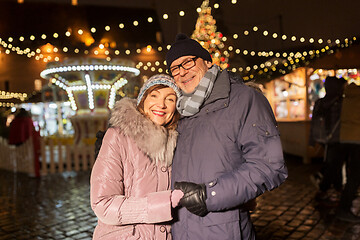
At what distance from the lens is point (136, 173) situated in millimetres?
2027

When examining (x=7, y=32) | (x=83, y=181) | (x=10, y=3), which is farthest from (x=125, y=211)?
(x=10, y=3)

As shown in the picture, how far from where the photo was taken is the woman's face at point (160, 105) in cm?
219

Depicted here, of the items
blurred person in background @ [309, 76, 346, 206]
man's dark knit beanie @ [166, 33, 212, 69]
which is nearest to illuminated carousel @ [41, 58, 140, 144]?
blurred person in background @ [309, 76, 346, 206]

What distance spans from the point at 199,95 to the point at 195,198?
57cm

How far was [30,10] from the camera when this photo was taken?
107ft

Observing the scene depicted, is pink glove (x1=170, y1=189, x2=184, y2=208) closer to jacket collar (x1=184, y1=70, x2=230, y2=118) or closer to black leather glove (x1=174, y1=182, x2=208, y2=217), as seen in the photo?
black leather glove (x1=174, y1=182, x2=208, y2=217)

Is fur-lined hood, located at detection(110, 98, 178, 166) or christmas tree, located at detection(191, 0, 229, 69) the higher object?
christmas tree, located at detection(191, 0, 229, 69)

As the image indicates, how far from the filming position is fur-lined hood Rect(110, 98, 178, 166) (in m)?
2.03

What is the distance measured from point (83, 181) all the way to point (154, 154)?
7.07 m

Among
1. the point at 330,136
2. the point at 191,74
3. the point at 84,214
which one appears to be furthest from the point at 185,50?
the point at 84,214

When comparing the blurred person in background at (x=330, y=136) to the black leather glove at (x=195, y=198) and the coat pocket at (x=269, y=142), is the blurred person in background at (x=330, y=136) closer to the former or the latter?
the coat pocket at (x=269, y=142)

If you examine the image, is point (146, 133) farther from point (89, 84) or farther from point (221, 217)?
point (89, 84)

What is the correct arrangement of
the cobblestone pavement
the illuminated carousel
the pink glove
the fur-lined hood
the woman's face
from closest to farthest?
the pink glove
the fur-lined hood
the woman's face
the cobblestone pavement
the illuminated carousel

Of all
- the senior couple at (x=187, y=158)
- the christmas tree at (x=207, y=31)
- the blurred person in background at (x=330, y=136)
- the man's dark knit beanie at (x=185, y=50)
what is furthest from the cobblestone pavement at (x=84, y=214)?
the christmas tree at (x=207, y=31)
